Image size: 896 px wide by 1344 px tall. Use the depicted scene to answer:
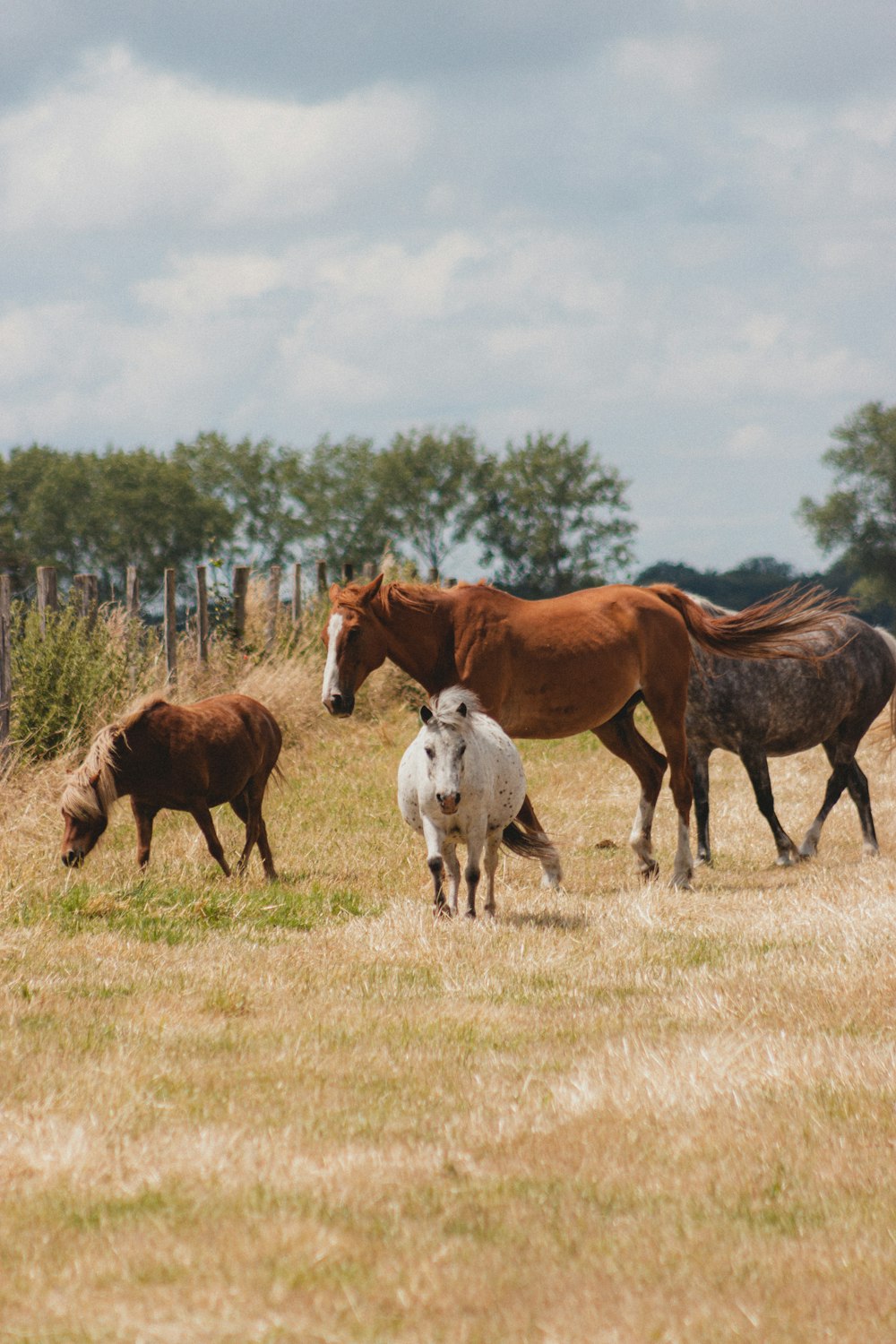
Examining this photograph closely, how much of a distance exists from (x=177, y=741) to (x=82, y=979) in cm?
287

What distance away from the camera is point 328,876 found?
940 centimetres

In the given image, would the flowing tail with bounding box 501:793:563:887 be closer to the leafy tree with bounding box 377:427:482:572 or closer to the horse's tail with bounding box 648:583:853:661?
the horse's tail with bounding box 648:583:853:661

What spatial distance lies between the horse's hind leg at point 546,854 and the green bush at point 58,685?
16.5 ft

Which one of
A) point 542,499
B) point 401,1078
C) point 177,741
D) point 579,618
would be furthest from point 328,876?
point 542,499

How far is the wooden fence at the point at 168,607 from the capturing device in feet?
39.0

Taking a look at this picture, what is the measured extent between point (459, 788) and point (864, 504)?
73.5 m

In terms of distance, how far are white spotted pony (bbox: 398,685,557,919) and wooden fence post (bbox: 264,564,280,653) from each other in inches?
426

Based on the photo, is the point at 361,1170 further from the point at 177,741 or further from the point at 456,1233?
the point at 177,741

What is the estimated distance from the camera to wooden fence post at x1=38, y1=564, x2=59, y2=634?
1330cm

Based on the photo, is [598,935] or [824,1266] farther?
[598,935]

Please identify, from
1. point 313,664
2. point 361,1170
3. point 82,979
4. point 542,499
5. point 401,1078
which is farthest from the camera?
point 542,499

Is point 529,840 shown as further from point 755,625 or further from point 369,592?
point 755,625

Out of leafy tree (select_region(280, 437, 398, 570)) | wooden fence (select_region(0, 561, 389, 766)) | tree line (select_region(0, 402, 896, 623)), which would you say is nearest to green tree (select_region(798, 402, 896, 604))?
tree line (select_region(0, 402, 896, 623))

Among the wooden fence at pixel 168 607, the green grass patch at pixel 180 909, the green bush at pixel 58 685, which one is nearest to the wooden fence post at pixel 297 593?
the wooden fence at pixel 168 607
